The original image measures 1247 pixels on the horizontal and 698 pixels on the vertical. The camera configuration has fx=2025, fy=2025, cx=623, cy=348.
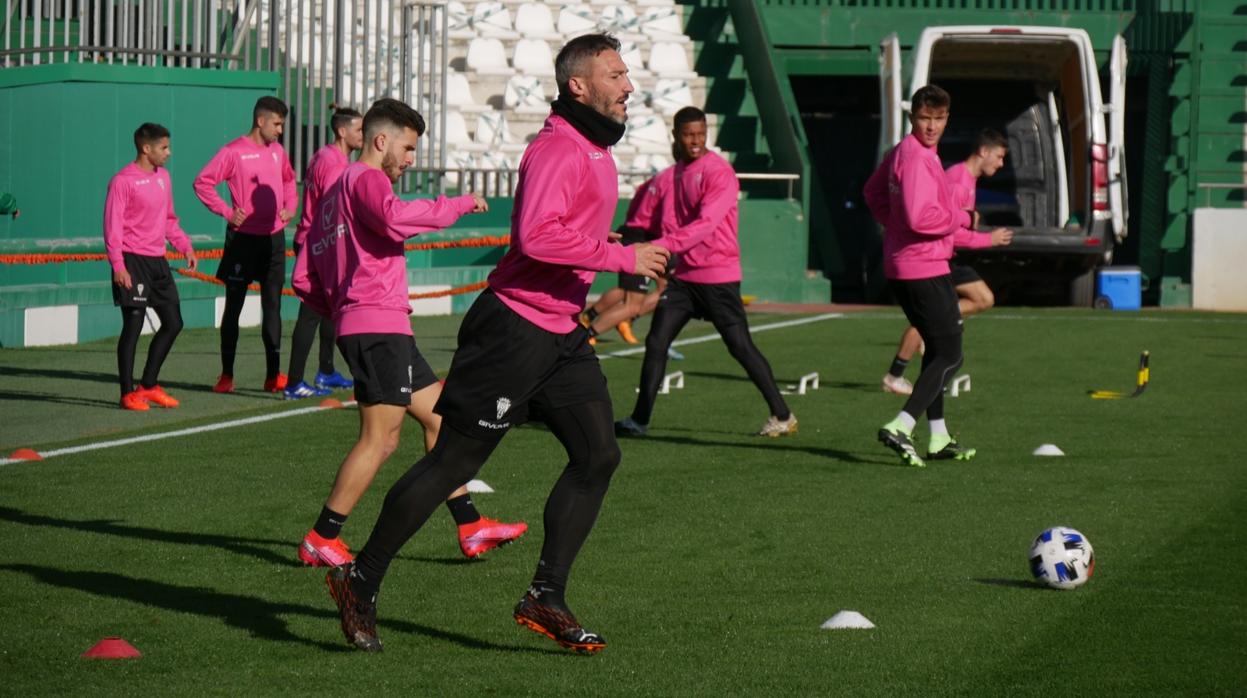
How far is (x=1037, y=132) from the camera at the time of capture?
25.3 m

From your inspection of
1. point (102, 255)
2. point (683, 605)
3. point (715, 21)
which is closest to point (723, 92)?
point (715, 21)

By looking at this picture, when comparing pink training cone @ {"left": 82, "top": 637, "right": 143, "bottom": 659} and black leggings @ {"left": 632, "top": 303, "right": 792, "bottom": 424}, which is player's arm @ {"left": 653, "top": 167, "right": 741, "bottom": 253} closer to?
black leggings @ {"left": 632, "top": 303, "right": 792, "bottom": 424}

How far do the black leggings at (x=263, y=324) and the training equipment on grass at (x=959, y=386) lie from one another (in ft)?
A: 15.8

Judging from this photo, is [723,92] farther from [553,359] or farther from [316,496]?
[553,359]

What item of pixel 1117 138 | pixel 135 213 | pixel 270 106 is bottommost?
pixel 135 213

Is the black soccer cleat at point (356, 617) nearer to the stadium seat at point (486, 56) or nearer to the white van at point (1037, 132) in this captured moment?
the white van at point (1037, 132)

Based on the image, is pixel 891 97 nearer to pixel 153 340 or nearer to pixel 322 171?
pixel 322 171

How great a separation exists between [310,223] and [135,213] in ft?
4.03

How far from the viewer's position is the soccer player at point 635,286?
42.0 ft

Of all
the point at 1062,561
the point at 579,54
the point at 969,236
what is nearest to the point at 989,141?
the point at 969,236

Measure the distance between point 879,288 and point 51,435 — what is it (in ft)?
52.2

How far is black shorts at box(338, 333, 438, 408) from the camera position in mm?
7652

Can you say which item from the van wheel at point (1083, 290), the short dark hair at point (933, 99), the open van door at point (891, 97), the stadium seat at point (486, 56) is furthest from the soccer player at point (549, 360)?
the stadium seat at point (486, 56)

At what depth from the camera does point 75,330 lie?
17859mm
